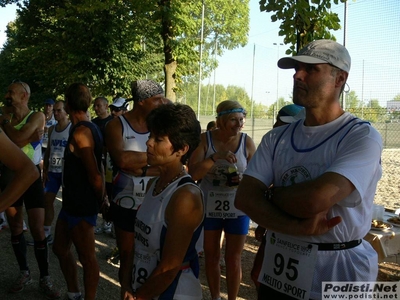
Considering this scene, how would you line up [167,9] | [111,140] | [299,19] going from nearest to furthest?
1. [111,140]
2. [299,19]
3. [167,9]

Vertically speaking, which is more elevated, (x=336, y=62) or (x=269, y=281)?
(x=336, y=62)

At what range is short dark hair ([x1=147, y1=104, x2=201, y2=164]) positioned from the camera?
8.16 ft

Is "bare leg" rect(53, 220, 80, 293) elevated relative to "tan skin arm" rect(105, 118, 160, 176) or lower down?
lower down

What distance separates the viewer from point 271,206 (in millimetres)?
2254

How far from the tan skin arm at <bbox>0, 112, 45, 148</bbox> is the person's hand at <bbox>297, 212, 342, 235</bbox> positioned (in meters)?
3.84

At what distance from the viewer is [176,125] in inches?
98.1

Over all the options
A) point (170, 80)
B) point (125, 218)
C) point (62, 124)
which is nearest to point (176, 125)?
point (125, 218)

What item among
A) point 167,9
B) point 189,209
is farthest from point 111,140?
point 167,9

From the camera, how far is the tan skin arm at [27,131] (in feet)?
16.4

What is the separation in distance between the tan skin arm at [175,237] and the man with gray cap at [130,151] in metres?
1.45

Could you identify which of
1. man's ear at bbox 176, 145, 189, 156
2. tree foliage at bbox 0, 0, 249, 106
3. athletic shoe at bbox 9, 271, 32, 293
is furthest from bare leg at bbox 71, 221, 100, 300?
tree foliage at bbox 0, 0, 249, 106

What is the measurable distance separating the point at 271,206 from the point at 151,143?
74 cm

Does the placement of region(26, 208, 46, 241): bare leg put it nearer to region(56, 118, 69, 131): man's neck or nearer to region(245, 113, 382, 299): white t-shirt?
region(56, 118, 69, 131): man's neck

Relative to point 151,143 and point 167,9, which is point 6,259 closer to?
point 151,143
